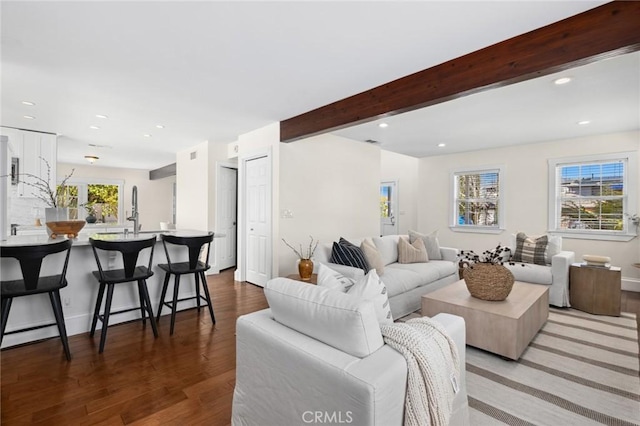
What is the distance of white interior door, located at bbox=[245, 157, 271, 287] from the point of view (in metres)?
4.64

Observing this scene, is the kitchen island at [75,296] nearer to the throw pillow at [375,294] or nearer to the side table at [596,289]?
the throw pillow at [375,294]

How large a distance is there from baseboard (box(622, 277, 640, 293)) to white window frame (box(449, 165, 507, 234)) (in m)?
1.81

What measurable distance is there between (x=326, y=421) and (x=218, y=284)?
4223mm

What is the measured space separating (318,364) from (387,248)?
321 cm

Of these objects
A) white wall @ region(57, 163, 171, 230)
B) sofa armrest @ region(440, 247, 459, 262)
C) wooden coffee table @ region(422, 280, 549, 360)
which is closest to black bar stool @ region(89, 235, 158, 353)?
wooden coffee table @ region(422, 280, 549, 360)

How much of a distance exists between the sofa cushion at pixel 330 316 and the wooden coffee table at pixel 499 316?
5.64 ft

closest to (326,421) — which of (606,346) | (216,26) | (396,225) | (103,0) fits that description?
(216,26)

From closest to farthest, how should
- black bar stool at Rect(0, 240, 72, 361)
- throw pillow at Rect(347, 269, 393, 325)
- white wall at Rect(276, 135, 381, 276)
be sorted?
throw pillow at Rect(347, 269, 393, 325), black bar stool at Rect(0, 240, 72, 361), white wall at Rect(276, 135, 381, 276)

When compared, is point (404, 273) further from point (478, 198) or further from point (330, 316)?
point (478, 198)

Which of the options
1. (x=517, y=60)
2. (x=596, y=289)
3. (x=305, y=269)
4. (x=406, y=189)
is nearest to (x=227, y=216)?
(x=305, y=269)

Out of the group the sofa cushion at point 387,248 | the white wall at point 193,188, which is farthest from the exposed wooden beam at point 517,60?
the white wall at point 193,188

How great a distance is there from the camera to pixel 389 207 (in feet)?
26.6

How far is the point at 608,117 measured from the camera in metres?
4.00

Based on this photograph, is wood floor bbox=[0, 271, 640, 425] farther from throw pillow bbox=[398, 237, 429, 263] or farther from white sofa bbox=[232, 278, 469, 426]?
throw pillow bbox=[398, 237, 429, 263]
